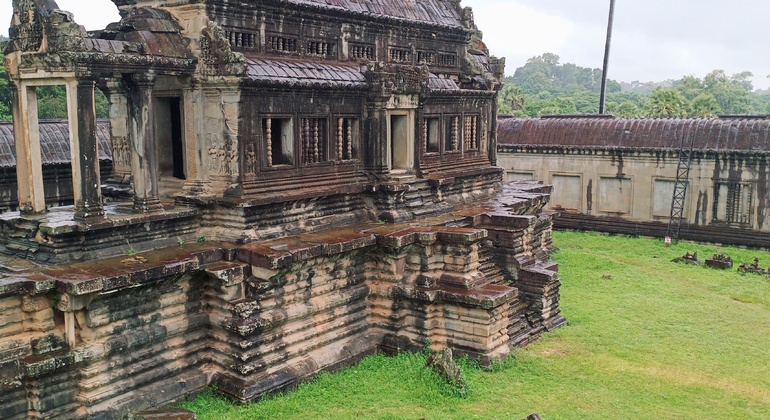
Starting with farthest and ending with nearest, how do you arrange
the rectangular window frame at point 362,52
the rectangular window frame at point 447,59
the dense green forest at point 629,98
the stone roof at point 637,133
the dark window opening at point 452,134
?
the dense green forest at point 629,98 < the stone roof at point 637,133 < the rectangular window frame at point 447,59 < the dark window opening at point 452,134 < the rectangular window frame at point 362,52

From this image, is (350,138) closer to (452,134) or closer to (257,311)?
(452,134)

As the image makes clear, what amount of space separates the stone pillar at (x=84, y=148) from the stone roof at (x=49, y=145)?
21.3 ft

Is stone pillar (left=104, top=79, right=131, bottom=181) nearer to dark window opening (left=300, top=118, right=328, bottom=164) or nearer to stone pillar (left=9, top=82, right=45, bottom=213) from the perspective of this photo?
stone pillar (left=9, top=82, right=45, bottom=213)

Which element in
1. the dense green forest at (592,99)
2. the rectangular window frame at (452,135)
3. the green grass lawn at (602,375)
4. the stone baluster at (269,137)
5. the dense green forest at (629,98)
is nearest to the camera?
the green grass lawn at (602,375)

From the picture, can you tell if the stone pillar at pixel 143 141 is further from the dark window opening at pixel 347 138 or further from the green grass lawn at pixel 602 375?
the dark window opening at pixel 347 138

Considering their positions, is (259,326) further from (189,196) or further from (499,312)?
(499,312)

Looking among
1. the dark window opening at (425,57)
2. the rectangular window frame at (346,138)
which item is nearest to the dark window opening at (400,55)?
the dark window opening at (425,57)

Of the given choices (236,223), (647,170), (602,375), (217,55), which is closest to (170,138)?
(217,55)

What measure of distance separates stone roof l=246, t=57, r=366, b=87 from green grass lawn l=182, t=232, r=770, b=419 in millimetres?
5373

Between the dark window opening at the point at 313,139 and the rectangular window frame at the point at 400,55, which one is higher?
the rectangular window frame at the point at 400,55

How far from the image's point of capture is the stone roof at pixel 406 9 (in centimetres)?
1480

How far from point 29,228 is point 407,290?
6.50 m

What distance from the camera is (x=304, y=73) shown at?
13.3m

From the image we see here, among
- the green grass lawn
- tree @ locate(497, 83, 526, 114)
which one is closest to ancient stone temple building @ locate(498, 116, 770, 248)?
the green grass lawn
